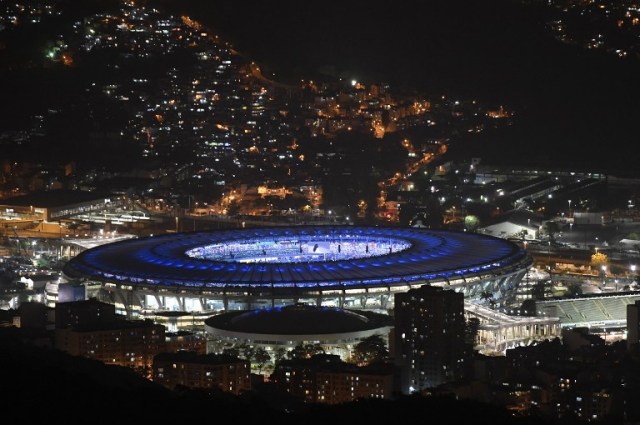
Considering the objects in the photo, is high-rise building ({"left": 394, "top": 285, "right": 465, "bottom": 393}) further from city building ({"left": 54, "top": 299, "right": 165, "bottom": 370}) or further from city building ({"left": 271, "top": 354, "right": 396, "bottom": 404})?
city building ({"left": 54, "top": 299, "right": 165, "bottom": 370})

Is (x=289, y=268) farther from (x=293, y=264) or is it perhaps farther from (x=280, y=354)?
(x=280, y=354)

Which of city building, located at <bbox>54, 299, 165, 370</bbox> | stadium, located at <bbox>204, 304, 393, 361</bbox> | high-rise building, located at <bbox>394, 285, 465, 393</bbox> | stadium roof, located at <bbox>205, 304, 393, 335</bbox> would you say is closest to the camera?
high-rise building, located at <bbox>394, 285, 465, 393</bbox>

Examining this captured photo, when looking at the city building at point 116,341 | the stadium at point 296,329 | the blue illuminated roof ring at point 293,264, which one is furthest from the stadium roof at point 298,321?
the blue illuminated roof ring at point 293,264

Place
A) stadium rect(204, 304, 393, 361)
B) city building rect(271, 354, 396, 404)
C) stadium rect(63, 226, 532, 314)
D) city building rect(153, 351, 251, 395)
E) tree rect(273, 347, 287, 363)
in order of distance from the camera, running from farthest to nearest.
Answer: stadium rect(63, 226, 532, 314) < stadium rect(204, 304, 393, 361) < tree rect(273, 347, 287, 363) < city building rect(153, 351, 251, 395) < city building rect(271, 354, 396, 404)

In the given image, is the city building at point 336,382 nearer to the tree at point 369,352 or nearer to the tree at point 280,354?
the tree at point 369,352

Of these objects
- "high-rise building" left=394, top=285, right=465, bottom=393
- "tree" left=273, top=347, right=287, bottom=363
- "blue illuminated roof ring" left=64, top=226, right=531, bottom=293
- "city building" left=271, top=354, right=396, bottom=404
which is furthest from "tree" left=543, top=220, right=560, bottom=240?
"city building" left=271, top=354, right=396, bottom=404

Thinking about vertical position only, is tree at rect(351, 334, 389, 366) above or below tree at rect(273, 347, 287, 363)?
above
